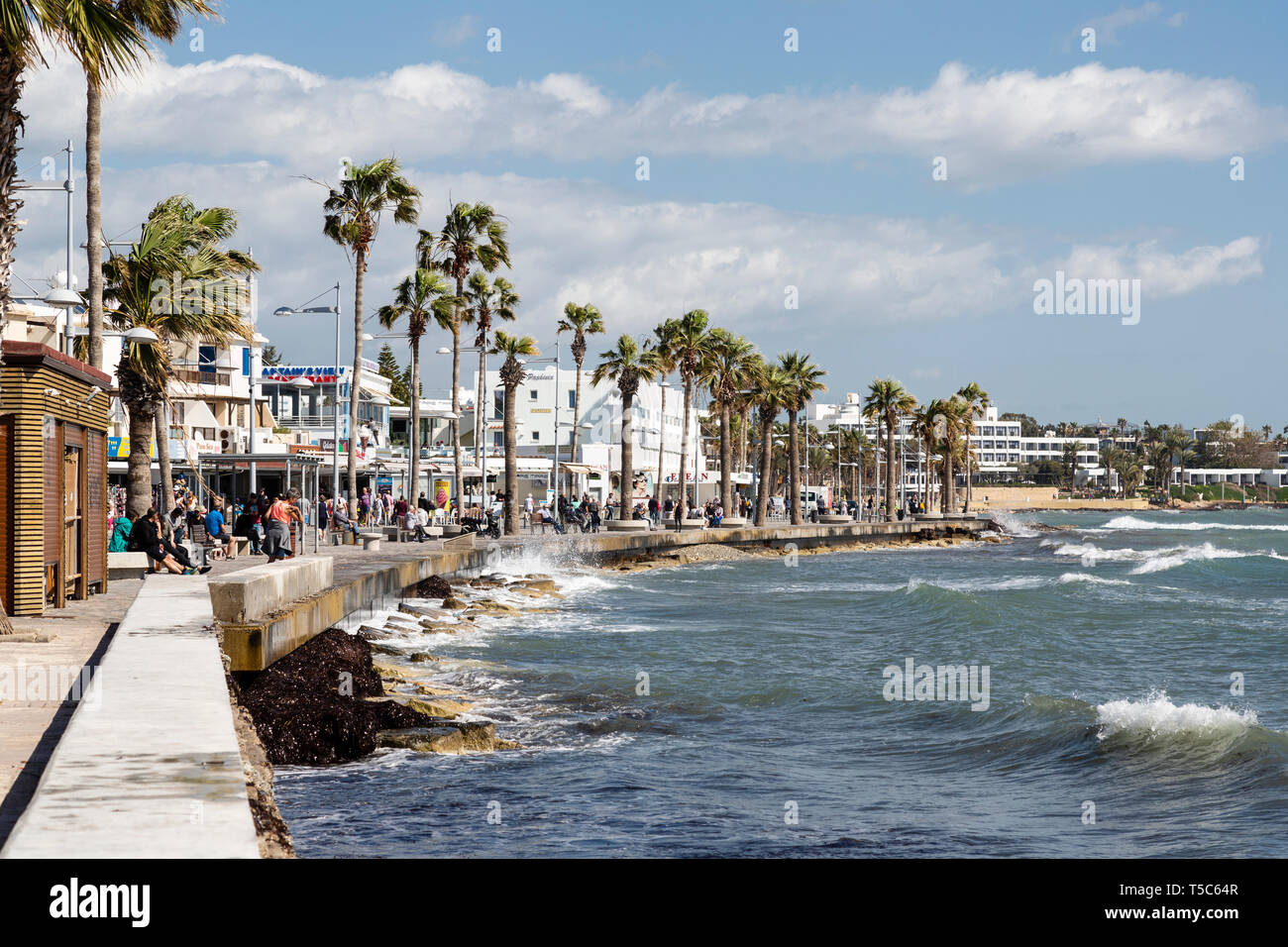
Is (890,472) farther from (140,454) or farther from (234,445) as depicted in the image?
(140,454)

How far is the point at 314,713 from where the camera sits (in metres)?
12.6

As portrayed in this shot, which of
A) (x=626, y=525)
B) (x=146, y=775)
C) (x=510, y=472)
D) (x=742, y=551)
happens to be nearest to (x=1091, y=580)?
(x=742, y=551)

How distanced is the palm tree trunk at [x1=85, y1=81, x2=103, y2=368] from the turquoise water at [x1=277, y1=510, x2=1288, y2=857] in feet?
24.7

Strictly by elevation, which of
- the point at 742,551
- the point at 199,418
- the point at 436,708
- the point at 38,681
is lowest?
the point at 742,551

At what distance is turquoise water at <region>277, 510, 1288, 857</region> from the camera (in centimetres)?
1005

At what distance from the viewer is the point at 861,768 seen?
1310cm

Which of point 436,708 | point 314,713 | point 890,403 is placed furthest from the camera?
point 890,403

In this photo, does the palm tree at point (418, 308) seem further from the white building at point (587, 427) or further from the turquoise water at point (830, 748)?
the white building at point (587, 427)

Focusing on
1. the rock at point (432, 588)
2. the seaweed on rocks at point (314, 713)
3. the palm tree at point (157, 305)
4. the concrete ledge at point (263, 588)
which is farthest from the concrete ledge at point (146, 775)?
the rock at point (432, 588)

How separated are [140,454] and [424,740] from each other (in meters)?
12.6

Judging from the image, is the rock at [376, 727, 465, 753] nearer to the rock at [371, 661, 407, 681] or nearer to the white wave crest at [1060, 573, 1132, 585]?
the rock at [371, 661, 407, 681]
